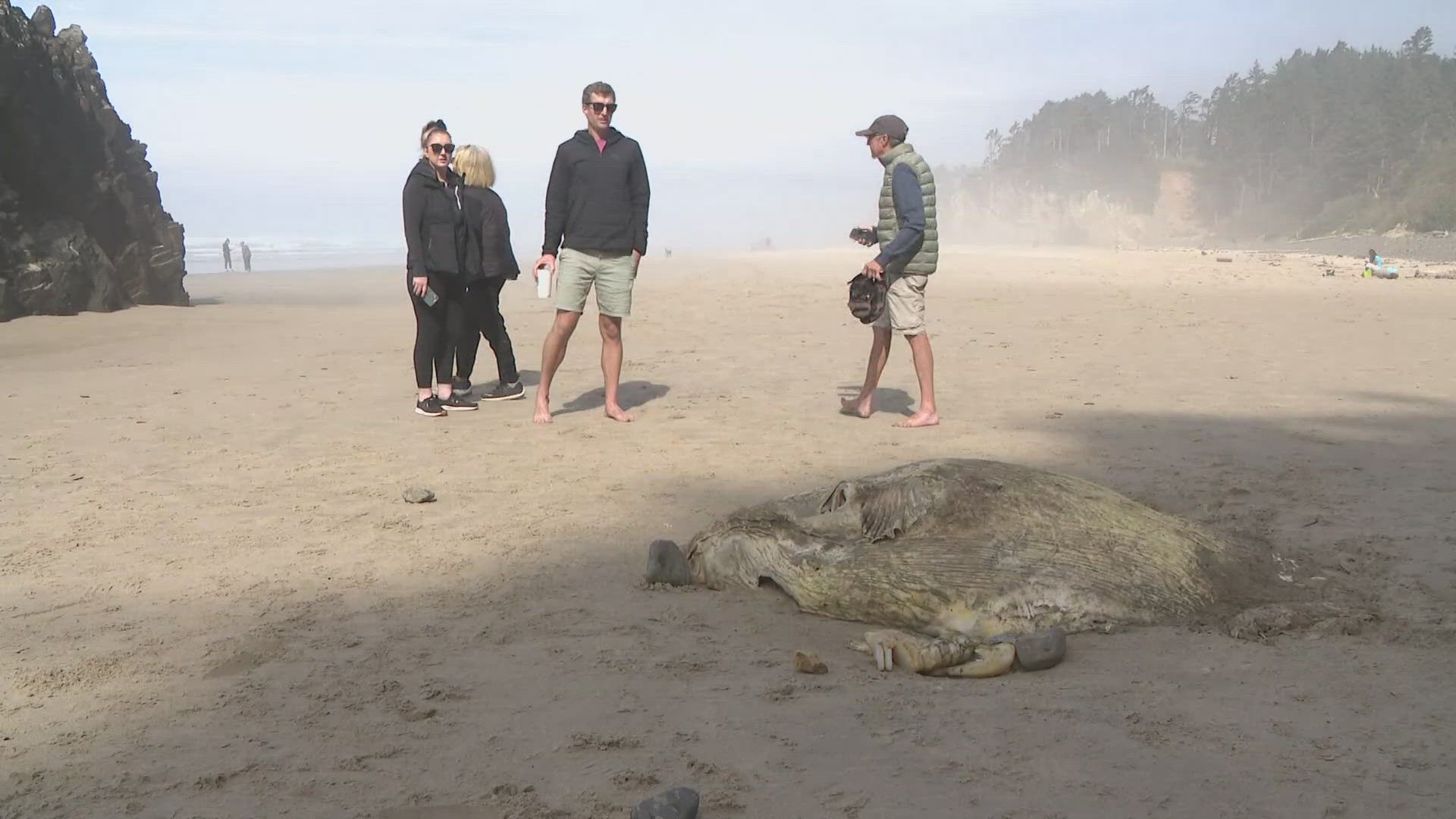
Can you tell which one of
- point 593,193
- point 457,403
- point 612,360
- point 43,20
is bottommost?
point 457,403

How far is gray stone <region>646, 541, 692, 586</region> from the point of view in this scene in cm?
459

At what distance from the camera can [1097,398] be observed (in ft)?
29.9

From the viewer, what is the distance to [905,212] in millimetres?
7602

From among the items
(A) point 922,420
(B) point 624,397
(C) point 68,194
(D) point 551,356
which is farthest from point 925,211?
(C) point 68,194

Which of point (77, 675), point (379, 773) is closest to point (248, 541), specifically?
point (77, 675)

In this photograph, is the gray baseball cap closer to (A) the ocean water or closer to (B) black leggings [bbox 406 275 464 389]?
(B) black leggings [bbox 406 275 464 389]

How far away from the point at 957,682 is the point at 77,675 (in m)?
2.85

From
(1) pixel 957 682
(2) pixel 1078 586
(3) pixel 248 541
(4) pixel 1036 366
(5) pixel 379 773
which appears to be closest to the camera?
(5) pixel 379 773

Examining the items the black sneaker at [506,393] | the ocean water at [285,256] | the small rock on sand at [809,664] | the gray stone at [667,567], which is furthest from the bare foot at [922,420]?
the ocean water at [285,256]

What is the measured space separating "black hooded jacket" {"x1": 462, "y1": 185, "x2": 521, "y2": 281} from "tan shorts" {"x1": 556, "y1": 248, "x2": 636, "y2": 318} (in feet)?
2.71

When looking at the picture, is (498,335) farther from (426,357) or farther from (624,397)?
(624,397)

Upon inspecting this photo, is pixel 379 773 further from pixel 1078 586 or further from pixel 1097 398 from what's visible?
pixel 1097 398

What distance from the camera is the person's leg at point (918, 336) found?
7863 millimetres

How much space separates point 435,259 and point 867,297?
3.20 m
